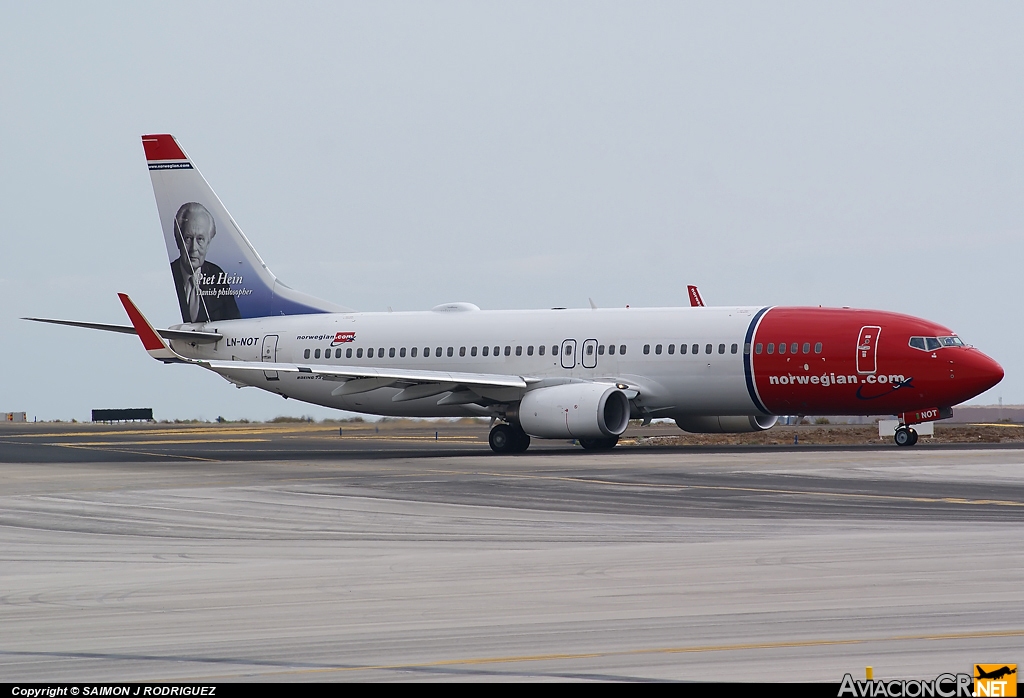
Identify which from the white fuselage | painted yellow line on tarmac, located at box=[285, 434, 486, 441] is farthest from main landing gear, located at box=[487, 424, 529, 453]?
painted yellow line on tarmac, located at box=[285, 434, 486, 441]

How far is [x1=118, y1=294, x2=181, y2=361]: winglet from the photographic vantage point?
1373 inches

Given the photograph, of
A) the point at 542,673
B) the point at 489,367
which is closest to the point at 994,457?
the point at 489,367

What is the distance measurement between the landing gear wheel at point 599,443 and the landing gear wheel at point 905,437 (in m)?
8.04

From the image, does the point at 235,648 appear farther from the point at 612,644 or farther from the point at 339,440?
the point at 339,440

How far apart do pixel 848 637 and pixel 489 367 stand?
29.7 metres

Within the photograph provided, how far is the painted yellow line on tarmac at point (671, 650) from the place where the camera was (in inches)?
321

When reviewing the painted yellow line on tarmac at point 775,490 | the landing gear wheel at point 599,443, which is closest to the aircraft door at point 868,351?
the landing gear wheel at point 599,443

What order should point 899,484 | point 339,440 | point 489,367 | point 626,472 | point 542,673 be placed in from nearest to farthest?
point 542,673 → point 899,484 → point 626,472 → point 489,367 → point 339,440

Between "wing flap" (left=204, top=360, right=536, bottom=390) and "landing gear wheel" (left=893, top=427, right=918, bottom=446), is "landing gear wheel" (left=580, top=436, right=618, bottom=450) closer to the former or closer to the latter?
"wing flap" (left=204, top=360, right=536, bottom=390)

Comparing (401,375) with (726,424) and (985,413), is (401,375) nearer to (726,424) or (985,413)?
(726,424)

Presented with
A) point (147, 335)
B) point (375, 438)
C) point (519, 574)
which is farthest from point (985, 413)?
point (519, 574)

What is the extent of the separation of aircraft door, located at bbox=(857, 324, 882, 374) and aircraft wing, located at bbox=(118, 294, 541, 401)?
9.25 m

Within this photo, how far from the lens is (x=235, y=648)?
892 centimetres

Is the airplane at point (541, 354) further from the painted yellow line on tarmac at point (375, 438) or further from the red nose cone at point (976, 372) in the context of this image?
the painted yellow line on tarmac at point (375, 438)
